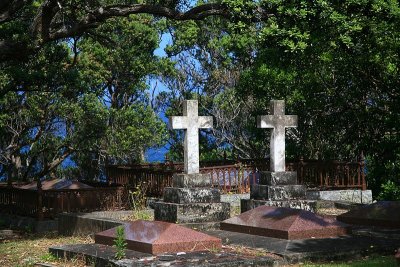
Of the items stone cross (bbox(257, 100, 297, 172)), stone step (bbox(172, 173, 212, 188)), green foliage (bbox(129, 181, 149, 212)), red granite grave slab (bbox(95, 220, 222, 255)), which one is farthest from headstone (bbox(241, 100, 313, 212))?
red granite grave slab (bbox(95, 220, 222, 255))

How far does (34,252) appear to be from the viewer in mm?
14500

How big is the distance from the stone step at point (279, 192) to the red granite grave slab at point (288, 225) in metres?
3.00

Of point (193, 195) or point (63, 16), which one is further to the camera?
point (63, 16)

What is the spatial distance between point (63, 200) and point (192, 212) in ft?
21.1

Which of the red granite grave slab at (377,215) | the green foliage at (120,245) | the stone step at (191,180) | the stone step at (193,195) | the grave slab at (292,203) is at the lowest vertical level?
the green foliage at (120,245)

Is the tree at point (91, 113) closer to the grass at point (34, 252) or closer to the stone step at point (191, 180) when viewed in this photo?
the stone step at point (191, 180)

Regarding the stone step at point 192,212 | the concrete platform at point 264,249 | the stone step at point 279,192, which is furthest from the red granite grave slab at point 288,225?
the stone step at point 279,192

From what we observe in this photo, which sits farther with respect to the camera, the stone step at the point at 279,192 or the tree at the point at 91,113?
the tree at the point at 91,113

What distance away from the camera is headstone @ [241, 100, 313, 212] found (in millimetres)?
17312

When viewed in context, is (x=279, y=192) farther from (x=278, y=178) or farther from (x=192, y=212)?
(x=192, y=212)

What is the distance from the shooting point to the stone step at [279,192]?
1734 cm

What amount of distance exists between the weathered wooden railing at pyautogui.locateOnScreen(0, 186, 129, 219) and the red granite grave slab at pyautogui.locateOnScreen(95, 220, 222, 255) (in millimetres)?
9574

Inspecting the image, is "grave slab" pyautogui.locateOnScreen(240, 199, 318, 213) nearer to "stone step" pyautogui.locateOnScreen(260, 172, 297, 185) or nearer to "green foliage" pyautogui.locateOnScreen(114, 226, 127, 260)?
"stone step" pyautogui.locateOnScreen(260, 172, 297, 185)

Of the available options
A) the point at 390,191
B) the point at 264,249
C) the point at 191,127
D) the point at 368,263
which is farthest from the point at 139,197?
the point at 368,263
